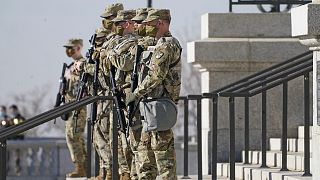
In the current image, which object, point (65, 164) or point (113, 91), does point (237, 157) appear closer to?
point (113, 91)

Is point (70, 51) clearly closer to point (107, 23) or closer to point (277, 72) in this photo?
point (107, 23)

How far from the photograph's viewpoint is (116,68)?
16.2 m

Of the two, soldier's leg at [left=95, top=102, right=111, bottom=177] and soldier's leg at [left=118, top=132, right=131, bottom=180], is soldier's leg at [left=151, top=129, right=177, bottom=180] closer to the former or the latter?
soldier's leg at [left=118, top=132, right=131, bottom=180]

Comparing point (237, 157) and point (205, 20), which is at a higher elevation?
point (205, 20)

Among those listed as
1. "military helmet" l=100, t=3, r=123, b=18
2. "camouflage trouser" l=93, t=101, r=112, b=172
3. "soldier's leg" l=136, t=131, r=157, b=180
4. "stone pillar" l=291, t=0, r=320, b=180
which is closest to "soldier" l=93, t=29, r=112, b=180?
"camouflage trouser" l=93, t=101, r=112, b=172

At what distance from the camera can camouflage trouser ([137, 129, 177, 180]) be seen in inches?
556

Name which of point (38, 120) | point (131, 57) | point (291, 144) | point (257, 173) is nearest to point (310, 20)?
point (38, 120)

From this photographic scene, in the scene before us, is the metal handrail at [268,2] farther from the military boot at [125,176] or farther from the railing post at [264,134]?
the military boot at [125,176]

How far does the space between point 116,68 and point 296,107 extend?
3.78 meters

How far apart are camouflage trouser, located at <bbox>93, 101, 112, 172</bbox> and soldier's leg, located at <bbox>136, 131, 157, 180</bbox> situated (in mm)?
3007

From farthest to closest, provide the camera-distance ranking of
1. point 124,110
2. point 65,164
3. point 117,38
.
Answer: point 65,164 < point 117,38 < point 124,110

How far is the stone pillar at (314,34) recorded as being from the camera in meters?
11.5

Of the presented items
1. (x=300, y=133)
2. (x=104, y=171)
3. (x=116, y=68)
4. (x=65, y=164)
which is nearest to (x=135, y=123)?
(x=116, y=68)

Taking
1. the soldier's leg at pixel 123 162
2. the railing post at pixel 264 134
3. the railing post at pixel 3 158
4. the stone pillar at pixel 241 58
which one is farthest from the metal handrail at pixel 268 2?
the railing post at pixel 3 158
